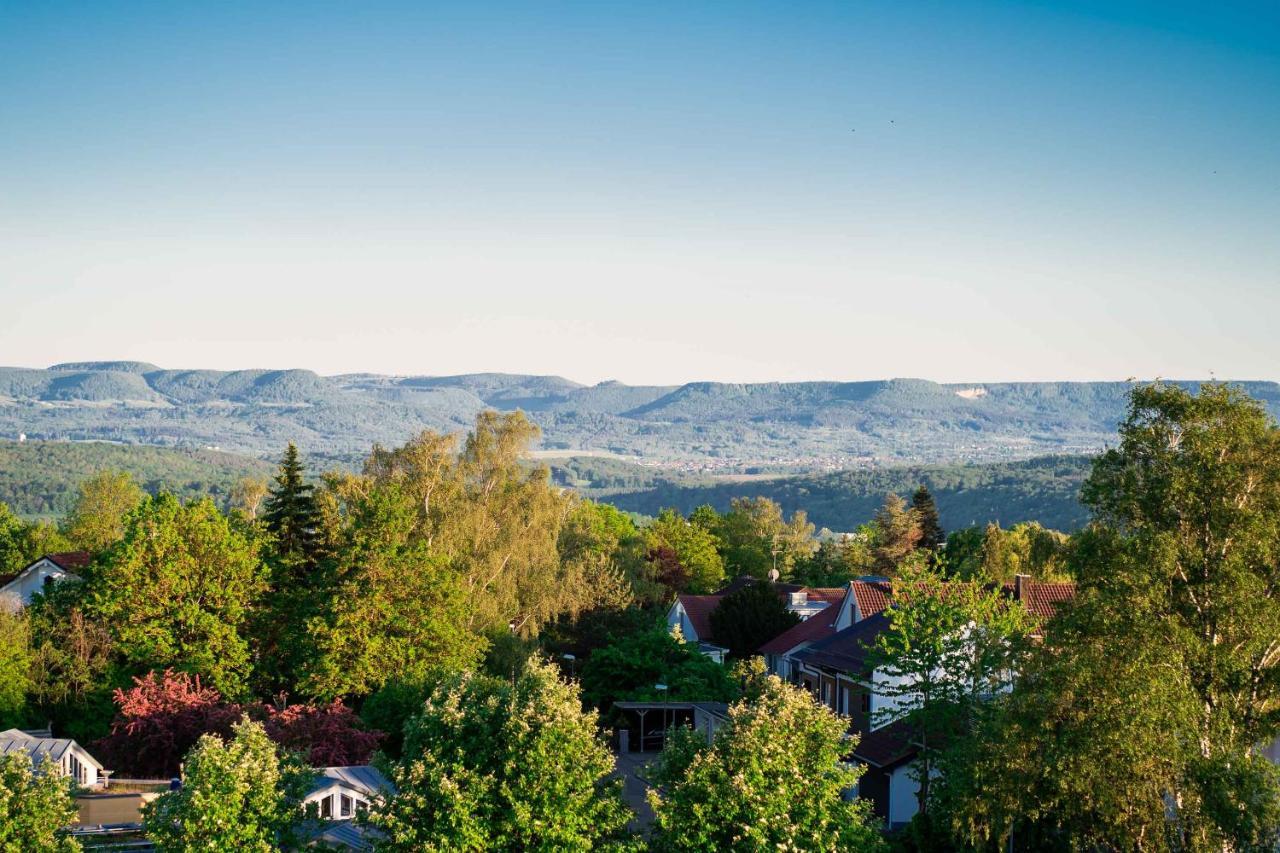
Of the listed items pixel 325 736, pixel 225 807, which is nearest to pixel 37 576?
pixel 325 736

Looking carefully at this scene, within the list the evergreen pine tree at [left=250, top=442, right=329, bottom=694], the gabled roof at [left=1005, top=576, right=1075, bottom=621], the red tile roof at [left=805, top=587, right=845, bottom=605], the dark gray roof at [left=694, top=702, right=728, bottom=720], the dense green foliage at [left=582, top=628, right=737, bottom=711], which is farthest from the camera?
the red tile roof at [left=805, top=587, right=845, bottom=605]

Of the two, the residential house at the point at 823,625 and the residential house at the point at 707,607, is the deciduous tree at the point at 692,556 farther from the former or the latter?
the residential house at the point at 823,625

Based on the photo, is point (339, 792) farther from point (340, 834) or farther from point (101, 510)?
point (101, 510)

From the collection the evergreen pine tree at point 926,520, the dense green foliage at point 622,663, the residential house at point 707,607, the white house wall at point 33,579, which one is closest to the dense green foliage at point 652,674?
the dense green foliage at point 622,663

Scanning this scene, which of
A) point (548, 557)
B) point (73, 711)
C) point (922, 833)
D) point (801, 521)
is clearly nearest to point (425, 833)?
point (922, 833)

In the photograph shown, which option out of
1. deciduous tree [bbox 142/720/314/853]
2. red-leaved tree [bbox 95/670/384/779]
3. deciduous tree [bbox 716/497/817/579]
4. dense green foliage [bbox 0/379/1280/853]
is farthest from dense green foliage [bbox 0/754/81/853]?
deciduous tree [bbox 716/497/817/579]

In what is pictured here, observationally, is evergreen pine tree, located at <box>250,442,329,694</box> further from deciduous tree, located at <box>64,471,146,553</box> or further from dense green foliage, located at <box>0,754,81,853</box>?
deciduous tree, located at <box>64,471,146,553</box>
